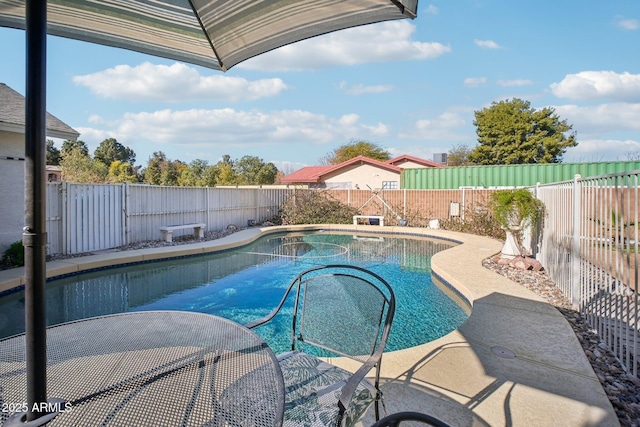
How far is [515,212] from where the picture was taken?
6.50 metres

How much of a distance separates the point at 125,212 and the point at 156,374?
28.7ft

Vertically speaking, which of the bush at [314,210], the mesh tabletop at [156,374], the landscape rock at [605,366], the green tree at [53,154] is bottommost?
the landscape rock at [605,366]

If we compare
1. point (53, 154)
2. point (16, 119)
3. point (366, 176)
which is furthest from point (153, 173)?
point (16, 119)

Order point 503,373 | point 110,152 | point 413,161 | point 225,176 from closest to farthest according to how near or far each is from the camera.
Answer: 1. point 503,373
2. point 413,161
3. point 225,176
4. point 110,152

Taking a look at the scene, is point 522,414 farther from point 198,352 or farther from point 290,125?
point 290,125

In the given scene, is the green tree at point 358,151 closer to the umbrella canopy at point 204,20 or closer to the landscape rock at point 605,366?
the landscape rock at point 605,366

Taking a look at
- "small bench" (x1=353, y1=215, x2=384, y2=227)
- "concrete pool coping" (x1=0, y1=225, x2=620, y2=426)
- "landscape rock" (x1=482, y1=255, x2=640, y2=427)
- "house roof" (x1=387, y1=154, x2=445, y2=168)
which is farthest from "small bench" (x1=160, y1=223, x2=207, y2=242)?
"house roof" (x1=387, y1=154, x2=445, y2=168)

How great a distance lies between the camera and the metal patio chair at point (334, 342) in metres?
1.55

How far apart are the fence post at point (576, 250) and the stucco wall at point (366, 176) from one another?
54.8 ft

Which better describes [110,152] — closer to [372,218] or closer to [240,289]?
[372,218]

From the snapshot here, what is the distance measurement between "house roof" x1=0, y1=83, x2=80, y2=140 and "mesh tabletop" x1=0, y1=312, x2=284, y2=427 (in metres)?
6.06

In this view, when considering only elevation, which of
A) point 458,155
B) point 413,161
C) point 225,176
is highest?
point 458,155

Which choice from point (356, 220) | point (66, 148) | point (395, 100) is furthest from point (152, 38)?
point (66, 148)

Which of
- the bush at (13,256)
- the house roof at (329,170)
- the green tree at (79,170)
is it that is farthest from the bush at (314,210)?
the green tree at (79,170)
